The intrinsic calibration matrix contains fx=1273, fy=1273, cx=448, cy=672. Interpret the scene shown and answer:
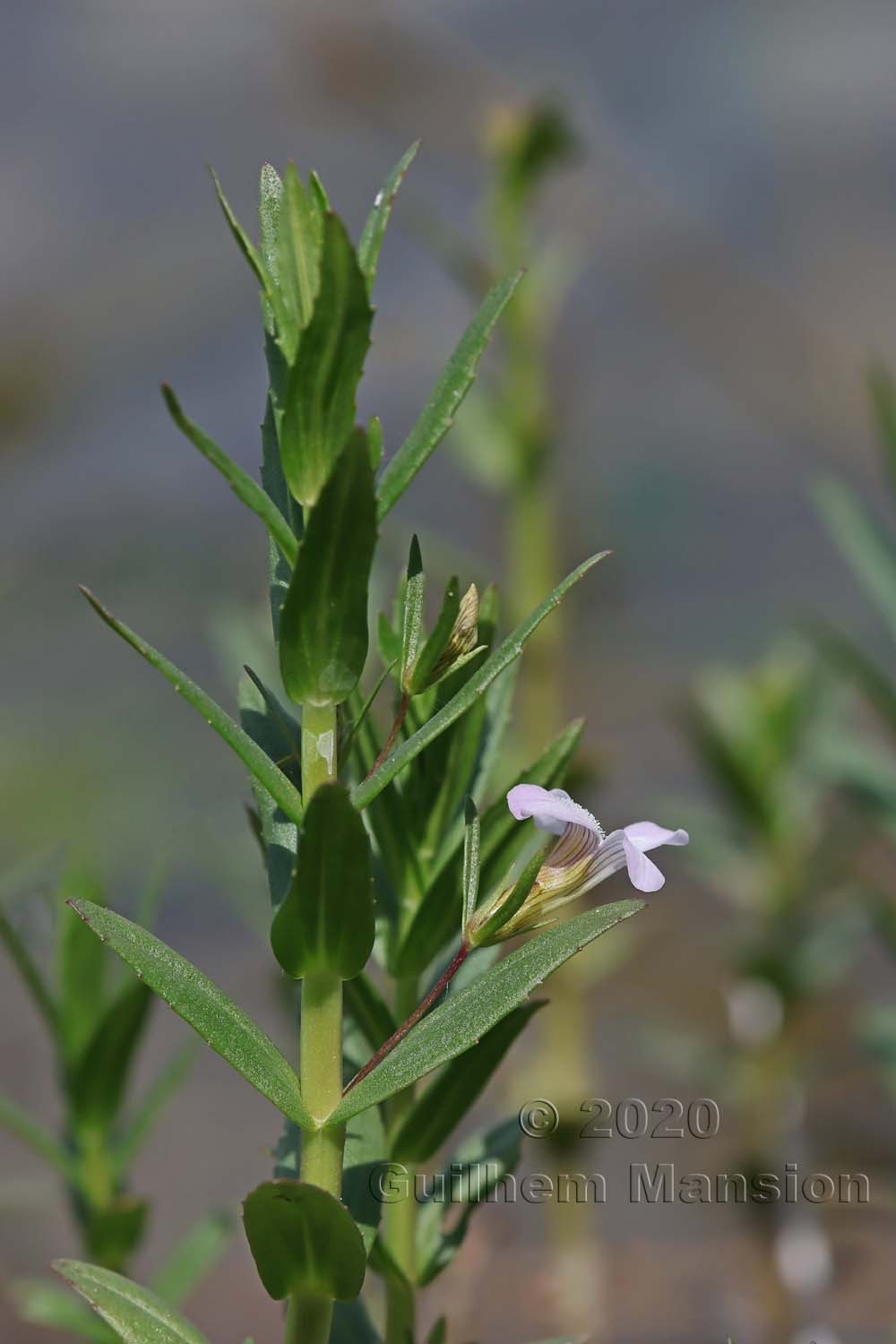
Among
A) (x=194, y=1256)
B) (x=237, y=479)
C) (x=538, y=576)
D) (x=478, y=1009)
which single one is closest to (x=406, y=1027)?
(x=478, y=1009)

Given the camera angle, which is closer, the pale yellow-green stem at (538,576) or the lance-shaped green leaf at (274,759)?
the lance-shaped green leaf at (274,759)

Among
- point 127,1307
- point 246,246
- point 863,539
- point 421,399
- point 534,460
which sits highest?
point 421,399

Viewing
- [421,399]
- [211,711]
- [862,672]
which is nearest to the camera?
[211,711]

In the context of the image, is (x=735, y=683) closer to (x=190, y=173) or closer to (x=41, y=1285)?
(x=41, y=1285)

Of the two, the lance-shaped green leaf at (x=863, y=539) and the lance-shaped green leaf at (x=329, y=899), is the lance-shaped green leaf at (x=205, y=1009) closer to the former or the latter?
the lance-shaped green leaf at (x=329, y=899)

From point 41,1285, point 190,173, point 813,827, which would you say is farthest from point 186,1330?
point 190,173

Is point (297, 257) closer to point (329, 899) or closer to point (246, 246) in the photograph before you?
point (246, 246)

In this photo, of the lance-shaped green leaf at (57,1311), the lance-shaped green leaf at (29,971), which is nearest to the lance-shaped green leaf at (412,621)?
the lance-shaped green leaf at (29,971)
